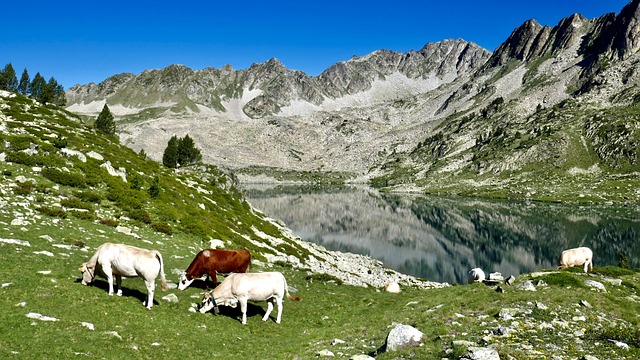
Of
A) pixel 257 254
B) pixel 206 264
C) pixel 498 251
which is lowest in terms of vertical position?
pixel 498 251

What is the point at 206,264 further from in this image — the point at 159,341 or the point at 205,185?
the point at 205,185

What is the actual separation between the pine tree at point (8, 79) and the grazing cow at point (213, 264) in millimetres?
139711

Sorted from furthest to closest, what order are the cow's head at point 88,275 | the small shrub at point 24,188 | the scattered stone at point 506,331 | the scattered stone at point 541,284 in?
the small shrub at point 24,188, the scattered stone at point 541,284, the cow's head at point 88,275, the scattered stone at point 506,331

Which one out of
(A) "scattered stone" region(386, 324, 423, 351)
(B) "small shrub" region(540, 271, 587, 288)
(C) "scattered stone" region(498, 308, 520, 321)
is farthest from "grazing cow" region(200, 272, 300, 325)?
(B) "small shrub" region(540, 271, 587, 288)

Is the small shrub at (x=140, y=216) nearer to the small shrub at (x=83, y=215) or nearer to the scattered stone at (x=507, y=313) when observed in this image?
the small shrub at (x=83, y=215)

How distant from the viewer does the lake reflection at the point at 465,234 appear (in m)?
87.1

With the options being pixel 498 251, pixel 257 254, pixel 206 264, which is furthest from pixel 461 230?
pixel 206 264

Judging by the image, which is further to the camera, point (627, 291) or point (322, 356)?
point (627, 291)

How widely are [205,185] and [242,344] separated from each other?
53.2 m

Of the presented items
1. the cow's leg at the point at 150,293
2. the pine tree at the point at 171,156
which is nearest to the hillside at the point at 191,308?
the cow's leg at the point at 150,293

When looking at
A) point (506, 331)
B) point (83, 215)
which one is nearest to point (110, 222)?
point (83, 215)

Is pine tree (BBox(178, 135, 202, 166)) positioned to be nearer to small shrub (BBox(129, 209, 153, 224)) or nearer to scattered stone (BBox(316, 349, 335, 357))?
small shrub (BBox(129, 209, 153, 224))

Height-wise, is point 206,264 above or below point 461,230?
above

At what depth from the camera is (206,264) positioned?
872 inches
